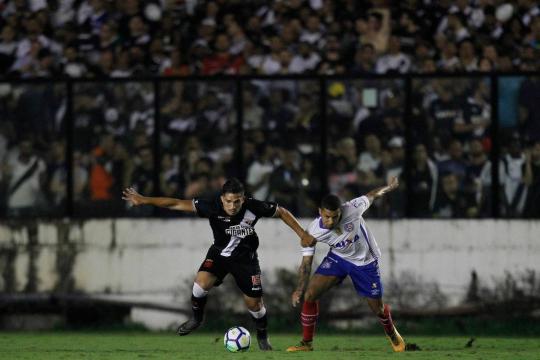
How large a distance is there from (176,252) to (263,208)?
4.53 meters

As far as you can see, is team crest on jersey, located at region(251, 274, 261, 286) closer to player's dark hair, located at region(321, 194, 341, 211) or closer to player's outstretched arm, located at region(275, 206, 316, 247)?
player's outstretched arm, located at region(275, 206, 316, 247)

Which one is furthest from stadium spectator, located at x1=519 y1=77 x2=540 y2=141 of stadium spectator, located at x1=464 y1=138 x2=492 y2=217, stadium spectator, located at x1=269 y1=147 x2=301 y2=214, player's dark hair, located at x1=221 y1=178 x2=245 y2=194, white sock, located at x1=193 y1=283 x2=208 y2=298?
white sock, located at x1=193 y1=283 x2=208 y2=298

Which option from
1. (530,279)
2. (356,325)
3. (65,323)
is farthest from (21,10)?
(530,279)

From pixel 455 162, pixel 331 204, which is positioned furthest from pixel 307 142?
pixel 331 204

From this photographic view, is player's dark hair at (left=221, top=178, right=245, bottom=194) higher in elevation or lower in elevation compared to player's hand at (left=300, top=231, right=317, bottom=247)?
higher

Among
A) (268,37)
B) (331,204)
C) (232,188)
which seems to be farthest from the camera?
(268,37)

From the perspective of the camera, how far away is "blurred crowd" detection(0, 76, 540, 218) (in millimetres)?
17875

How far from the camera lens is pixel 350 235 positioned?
13.7 metres

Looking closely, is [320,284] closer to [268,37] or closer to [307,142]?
[307,142]

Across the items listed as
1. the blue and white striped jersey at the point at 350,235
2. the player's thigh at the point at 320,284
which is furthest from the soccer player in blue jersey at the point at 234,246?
the player's thigh at the point at 320,284

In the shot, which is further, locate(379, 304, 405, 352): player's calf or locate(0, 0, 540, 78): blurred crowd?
locate(0, 0, 540, 78): blurred crowd

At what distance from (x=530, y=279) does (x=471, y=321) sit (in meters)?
0.94

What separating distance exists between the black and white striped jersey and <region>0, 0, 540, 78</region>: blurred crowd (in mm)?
5031

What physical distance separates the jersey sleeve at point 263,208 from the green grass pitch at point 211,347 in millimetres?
1399
